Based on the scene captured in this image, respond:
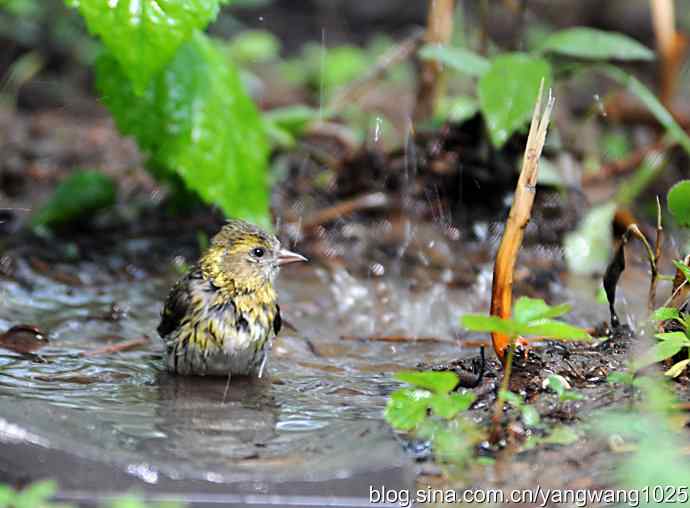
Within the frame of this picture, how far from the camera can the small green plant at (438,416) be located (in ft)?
10.7

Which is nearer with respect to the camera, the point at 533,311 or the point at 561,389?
the point at 533,311

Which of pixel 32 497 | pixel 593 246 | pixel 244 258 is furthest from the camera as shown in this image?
pixel 593 246

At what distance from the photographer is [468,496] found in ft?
9.99

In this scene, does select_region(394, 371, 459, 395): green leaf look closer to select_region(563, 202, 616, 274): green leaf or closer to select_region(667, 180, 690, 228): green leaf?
select_region(667, 180, 690, 228): green leaf

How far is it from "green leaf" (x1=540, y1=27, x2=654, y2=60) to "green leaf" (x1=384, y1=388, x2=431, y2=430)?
2.70 metres

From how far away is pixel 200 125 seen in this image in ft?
17.8

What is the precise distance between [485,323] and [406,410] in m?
0.44

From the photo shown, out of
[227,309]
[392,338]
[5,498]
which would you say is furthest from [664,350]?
[5,498]

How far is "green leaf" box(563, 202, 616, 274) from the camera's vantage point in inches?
Result: 233

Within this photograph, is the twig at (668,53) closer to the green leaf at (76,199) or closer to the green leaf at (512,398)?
the green leaf at (76,199)

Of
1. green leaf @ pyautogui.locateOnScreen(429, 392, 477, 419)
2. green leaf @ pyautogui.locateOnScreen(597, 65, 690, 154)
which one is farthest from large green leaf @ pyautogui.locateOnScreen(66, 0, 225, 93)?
green leaf @ pyautogui.locateOnScreen(597, 65, 690, 154)

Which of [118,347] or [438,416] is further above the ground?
[438,416]

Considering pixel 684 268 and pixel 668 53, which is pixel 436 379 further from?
pixel 668 53

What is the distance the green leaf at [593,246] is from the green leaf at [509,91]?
90 cm
